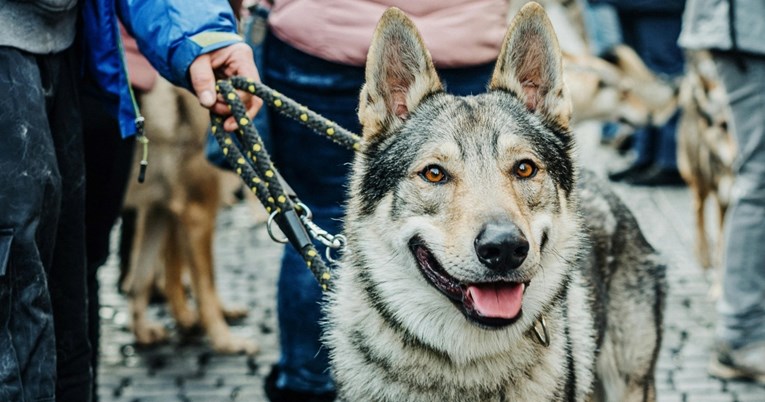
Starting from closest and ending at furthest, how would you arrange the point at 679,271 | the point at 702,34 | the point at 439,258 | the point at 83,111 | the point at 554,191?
the point at 439,258, the point at 554,191, the point at 83,111, the point at 702,34, the point at 679,271

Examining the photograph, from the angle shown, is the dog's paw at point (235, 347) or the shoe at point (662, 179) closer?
the dog's paw at point (235, 347)

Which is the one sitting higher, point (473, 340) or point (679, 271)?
point (473, 340)

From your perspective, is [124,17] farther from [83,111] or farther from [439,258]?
[439,258]

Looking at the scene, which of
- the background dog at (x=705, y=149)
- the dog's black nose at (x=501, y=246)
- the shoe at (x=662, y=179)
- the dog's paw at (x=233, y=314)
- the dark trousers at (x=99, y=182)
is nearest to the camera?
the dog's black nose at (x=501, y=246)

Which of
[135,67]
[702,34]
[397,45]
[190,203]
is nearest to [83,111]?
[135,67]

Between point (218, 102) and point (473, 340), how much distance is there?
97cm

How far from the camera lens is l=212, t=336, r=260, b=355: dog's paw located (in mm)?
5449

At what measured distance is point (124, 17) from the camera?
9.83 ft

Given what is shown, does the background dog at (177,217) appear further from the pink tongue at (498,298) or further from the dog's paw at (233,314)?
the pink tongue at (498,298)

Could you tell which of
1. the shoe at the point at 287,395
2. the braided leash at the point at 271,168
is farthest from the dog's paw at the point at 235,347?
the braided leash at the point at 271,168

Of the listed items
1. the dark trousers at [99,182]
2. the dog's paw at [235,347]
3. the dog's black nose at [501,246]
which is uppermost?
the dog's black nose at [501,246]

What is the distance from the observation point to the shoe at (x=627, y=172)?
29.8 ft

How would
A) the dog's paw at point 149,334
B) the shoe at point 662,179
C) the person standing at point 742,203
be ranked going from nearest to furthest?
the person standing at point 742,203 < the dog's paw at point 149,334 < the shoe at point 662,179

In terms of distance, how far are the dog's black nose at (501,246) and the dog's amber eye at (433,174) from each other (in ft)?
0.93
